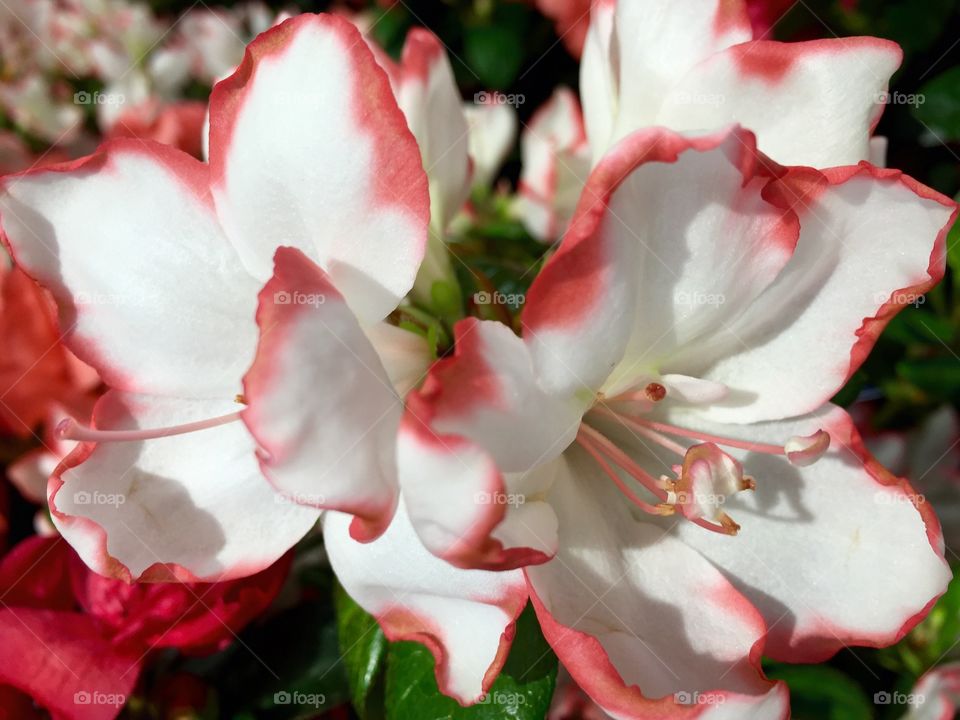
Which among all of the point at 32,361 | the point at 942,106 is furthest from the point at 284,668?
the point at 942,106

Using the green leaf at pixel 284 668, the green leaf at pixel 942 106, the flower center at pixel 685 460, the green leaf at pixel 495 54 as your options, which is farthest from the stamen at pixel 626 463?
the green leaf at pixel 495 54

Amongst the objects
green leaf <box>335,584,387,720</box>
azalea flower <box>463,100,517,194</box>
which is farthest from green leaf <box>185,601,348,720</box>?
azalea flower <box>463,100,517,194</box>

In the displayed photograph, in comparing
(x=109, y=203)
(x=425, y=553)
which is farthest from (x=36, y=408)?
(x=425, y=553)

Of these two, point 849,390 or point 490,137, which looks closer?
point 849,390

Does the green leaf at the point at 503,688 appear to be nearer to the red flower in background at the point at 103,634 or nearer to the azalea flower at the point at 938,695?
the red flower in background at the point at 103,634

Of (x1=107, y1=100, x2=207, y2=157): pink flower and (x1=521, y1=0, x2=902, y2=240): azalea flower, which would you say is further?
(x1=107, y1=100, x2=207, y2=157): pink flower

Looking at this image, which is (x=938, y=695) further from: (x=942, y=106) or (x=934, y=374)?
(x=942, y=106)

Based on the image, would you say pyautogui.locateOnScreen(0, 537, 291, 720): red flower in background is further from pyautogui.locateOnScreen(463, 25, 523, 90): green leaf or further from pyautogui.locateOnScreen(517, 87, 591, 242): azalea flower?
pyautogui.locateOnScreen(463, 25, 523, 90): green leaf
